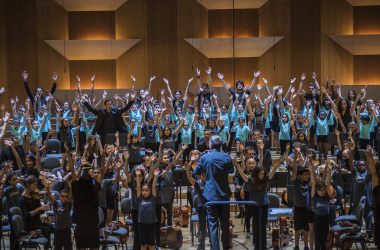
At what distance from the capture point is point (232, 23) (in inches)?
715

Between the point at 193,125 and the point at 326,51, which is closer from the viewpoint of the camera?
the point at 193,125

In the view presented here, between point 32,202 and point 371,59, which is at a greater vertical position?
point 371,59

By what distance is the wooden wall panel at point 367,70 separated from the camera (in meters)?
17.9

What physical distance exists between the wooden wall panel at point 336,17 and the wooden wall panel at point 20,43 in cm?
906

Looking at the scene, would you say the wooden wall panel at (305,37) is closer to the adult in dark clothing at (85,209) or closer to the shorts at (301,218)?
the shorts at (301,218)

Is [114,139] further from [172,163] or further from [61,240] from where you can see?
[61,240]

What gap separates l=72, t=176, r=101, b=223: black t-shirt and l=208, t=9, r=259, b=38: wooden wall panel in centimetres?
1200

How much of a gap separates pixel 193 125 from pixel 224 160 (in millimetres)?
6333

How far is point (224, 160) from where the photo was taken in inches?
278

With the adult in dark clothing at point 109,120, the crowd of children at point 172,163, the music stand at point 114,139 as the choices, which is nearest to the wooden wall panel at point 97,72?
the crowd of children at point 172,163

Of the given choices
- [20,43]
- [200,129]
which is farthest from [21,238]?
[20,43]

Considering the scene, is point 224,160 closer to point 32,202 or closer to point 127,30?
point 32,202

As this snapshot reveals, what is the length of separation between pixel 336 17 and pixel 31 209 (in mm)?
12405

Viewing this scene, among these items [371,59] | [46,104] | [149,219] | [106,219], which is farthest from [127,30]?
[149,219]
